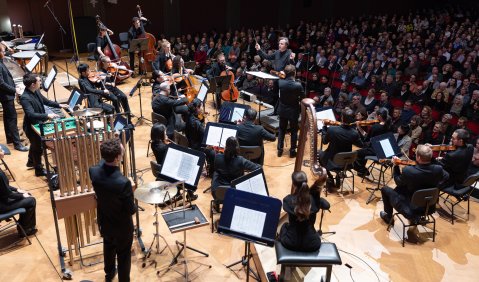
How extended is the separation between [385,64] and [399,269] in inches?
329

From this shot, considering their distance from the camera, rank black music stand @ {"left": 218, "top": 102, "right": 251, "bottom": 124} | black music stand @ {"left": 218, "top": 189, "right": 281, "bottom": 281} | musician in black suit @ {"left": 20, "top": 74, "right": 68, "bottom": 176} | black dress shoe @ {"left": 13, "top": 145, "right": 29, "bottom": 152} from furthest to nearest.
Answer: black dress shoe @ {"left": 13, "top": 145, "right": 29, "bottom": 152}, black music stand @ {"left": 218, "top": 102, "right": 251, "bottom": 124}, musician in black suit @ {"left": 20, "top": 74, "right": 68, "bottom": 176}, black music stand @ {"left": 218, "top": 189, "right": 281, "bottom": 281}

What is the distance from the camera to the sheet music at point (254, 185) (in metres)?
→ 5.17

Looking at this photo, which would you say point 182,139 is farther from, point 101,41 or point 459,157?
point 101,41

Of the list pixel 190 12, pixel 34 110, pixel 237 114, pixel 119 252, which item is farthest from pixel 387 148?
pixel 190 12

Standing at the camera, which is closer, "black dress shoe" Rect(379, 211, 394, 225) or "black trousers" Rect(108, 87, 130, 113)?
"black dress shoe" Rect(379, 211, 394, 225)

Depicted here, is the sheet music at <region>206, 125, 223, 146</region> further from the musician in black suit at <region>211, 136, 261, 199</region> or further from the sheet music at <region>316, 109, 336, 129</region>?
the sheet music at <region>316, 109, 336, 129</region>

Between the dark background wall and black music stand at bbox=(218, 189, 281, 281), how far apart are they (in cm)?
1362

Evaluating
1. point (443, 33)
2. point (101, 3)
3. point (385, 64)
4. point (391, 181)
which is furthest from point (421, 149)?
point (101, 3)

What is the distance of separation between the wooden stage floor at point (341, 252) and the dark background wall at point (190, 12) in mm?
10739

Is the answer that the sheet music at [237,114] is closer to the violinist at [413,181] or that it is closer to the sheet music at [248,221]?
the violinist at [413,181]

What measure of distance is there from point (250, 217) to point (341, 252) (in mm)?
2090

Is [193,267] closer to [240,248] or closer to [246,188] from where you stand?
[240,248]

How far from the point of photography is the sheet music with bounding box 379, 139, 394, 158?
23.5 ft

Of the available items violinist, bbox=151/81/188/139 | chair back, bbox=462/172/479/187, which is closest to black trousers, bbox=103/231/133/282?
violinist, bbox=151/81/188/139
